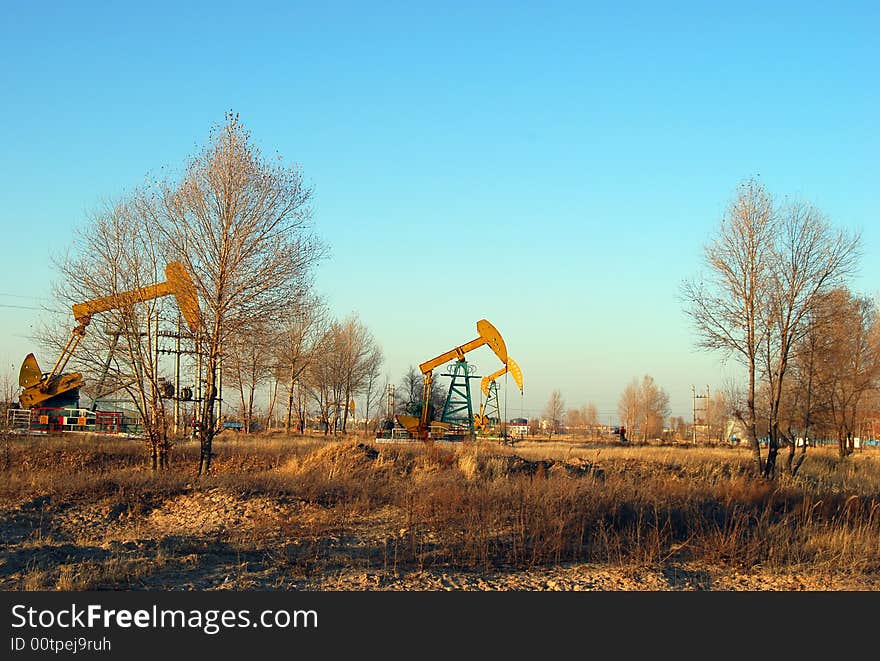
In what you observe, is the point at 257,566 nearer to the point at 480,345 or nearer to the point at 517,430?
the point at 480,345

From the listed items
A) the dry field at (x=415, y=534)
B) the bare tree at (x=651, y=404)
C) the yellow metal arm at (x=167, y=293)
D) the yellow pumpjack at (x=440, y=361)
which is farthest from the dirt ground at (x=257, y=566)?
the bare tree at (x=651, y=404)

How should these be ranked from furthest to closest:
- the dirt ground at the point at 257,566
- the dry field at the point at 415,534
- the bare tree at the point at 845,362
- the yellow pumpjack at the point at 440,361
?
1. the yellow pumpjack at the point at 440,361
2. the bare tree at the point at 845,362
3. the dry field at the point at 415,534
4. the dirt ground at the point at 257,566

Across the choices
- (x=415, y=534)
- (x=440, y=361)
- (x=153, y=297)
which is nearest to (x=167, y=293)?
(x=153, y=297)

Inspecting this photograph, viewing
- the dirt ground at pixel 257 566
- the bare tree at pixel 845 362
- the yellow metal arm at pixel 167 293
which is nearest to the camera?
the dirt ground at pixel 257 566

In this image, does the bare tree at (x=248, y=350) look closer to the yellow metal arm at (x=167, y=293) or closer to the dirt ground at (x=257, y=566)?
the yellow metal arm at (x=167, y=293)

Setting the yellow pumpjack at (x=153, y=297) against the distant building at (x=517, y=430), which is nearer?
the yellow pumpjack at (x=153, y=297)

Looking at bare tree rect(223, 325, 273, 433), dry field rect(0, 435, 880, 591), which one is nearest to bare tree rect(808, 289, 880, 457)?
dry field rect(0, 435, 880, 591)

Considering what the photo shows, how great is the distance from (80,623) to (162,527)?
6062mm

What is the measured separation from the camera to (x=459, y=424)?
4850 centimetres

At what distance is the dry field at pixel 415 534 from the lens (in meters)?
8.87

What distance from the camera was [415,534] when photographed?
11242mm

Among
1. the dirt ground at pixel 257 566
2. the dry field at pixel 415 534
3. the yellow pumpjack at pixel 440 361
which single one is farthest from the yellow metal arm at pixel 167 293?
the yellow pumpjack at pixel 440 361

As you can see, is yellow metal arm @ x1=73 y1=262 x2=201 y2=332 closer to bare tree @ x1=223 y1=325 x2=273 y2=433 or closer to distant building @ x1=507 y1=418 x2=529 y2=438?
bare tree @ x1=223 y1=325 x2=273 y2=433

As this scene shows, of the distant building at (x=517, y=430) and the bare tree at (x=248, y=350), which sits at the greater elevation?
the bare tree at (x=248, y=350)
